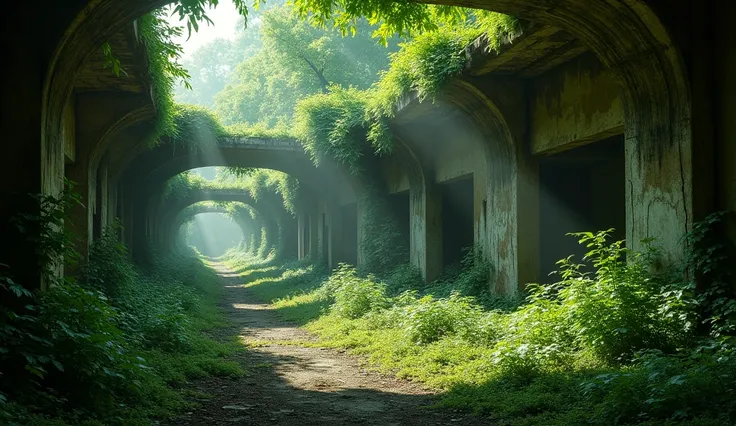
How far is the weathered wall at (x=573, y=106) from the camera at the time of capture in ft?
28.6

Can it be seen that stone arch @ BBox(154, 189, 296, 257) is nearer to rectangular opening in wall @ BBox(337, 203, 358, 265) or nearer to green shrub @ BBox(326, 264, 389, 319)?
rectangular opening in wall @ BBox(337, 203, 358, 265)

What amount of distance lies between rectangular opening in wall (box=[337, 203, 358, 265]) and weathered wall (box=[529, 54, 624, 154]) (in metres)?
12.7

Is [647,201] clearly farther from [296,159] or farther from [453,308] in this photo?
[296,159]

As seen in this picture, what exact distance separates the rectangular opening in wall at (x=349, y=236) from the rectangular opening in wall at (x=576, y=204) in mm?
10898

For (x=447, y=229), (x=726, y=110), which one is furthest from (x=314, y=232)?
(x=726, y=110)

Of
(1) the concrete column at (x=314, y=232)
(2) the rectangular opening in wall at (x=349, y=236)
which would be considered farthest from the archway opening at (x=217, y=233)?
(2) the rectangular opening in wall at (x=349, y=236)

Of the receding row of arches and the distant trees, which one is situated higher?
the distant trees

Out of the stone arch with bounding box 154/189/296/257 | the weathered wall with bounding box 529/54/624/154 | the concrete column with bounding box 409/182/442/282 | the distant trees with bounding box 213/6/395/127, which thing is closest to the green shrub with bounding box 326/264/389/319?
the concrete column with bounding box 409/182/442/282

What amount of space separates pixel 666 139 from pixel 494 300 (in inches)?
184

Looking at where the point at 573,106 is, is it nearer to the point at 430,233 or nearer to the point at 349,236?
the point at 430,233

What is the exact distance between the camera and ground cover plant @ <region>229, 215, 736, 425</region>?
4.91 meters

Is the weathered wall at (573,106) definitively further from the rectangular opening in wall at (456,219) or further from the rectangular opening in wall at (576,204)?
the rectangular opening in wall at (456,219)

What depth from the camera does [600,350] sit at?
660 centimetres

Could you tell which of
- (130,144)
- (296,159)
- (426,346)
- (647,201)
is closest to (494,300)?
(426,346)
